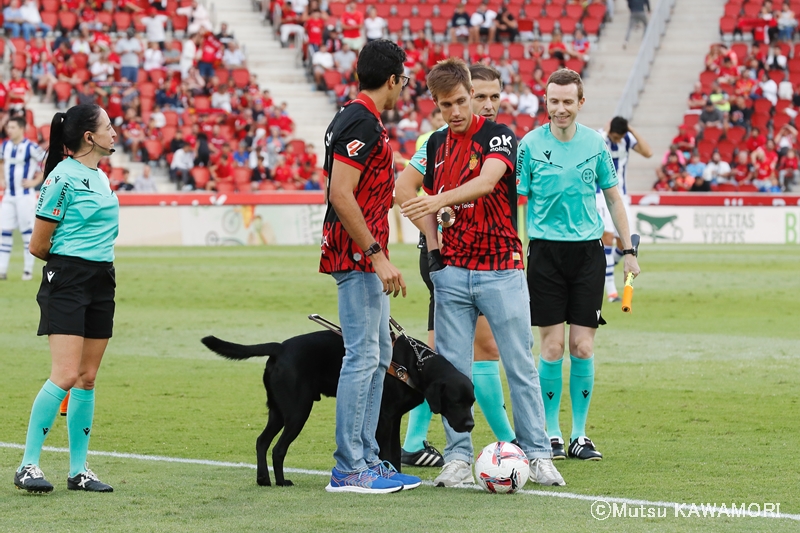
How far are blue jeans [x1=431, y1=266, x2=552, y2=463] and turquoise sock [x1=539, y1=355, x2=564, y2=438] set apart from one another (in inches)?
33.1

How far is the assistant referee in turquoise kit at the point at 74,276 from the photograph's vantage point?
5781mm

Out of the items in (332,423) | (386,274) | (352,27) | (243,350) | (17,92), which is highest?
(352,27)

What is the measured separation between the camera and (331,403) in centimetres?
923

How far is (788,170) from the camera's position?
1214 inches

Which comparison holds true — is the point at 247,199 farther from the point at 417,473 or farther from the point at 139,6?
the point at 417,473

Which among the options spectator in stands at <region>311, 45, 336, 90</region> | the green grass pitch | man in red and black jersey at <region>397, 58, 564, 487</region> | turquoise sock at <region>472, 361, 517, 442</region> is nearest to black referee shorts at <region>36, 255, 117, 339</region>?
the green grass pitch

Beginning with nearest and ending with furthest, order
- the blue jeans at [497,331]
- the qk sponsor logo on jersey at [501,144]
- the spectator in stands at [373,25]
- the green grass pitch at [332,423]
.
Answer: the green grass pitch at [332,423]
the qk sponsor logo on jersey at [501,144]
the blue jeans at [497,331]
the spectator in stands at [373,25]

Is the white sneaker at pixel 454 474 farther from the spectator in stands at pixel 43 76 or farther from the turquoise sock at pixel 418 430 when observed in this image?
the spectator in stands at pixel 43 76

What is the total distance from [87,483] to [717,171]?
1043 inches

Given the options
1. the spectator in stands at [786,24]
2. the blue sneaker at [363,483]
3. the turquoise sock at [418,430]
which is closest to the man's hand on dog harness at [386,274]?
the blue sneaker at [363,483]

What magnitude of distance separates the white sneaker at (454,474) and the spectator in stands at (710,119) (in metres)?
27.4

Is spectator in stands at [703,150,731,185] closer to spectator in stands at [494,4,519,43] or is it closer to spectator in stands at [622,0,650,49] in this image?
spectator in stands at [622,0,650,49]

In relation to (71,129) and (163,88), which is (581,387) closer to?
(71,129)

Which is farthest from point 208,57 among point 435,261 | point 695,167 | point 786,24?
point 435,261
